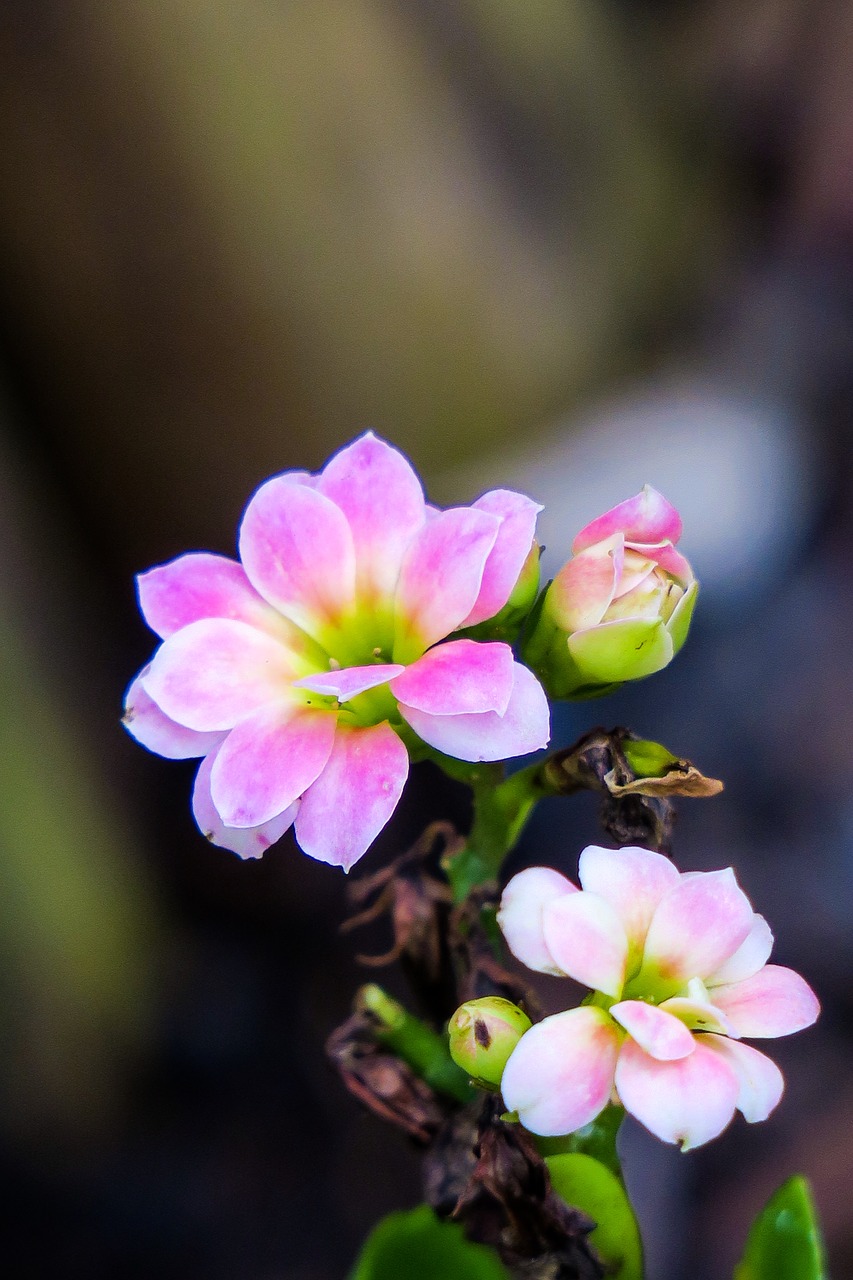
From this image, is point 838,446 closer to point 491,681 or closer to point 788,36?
point 788,36

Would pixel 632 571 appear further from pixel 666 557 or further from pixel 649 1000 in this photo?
pixel 649 1000

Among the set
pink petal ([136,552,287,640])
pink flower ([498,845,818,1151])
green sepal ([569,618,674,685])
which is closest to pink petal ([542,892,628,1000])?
pink flower ([498,845,818,1151])

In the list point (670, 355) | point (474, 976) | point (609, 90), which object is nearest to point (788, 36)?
point (609, 90)

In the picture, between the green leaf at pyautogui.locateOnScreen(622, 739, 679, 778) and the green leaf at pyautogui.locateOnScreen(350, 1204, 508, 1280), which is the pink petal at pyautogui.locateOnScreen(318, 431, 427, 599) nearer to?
the green leaf at pyautogui.locateOnScreen(622, 739, 679, 778)

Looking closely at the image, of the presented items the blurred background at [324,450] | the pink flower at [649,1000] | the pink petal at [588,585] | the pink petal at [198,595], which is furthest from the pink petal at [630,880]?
the blurred background at [324,450]

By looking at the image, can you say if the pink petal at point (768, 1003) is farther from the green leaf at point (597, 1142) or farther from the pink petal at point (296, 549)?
the pink petal at point (296, 549)


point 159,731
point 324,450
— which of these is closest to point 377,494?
point 159,731
